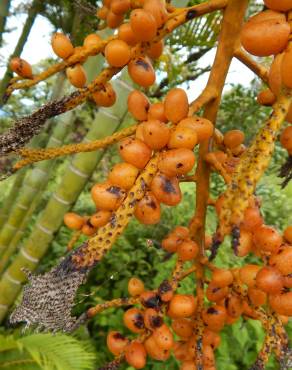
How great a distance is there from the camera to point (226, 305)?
32.3 inches

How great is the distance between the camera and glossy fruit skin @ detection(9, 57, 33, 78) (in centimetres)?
69

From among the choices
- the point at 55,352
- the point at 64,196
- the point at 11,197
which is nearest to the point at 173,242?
the point at 64,196

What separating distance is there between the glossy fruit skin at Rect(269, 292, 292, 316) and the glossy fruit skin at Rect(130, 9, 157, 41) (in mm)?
411

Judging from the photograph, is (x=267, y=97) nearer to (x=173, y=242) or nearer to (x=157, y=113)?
(x=157, y=113)

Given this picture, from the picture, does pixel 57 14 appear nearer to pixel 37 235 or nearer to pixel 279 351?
pixel 37 235

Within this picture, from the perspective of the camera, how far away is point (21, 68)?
69cm

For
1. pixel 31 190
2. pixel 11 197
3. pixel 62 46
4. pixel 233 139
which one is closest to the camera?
pixel 62 46

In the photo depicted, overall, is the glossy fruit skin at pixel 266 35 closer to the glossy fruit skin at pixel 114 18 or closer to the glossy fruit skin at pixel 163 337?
the glossy fruit skin at pixel 114 18

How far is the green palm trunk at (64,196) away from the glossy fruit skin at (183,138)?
2.45 ft

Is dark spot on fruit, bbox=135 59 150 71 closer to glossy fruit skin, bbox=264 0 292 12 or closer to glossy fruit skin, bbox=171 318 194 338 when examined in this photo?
glossy fruit skin, bbox=264 0 292 12

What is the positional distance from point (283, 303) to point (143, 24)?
1.42 feet

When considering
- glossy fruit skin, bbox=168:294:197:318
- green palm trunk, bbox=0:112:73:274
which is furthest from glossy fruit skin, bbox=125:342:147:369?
green palm trunk, bbox=0:112:73:274

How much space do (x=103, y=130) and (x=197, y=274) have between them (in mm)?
590

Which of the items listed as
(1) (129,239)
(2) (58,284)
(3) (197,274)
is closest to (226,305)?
(3) (197,274)
